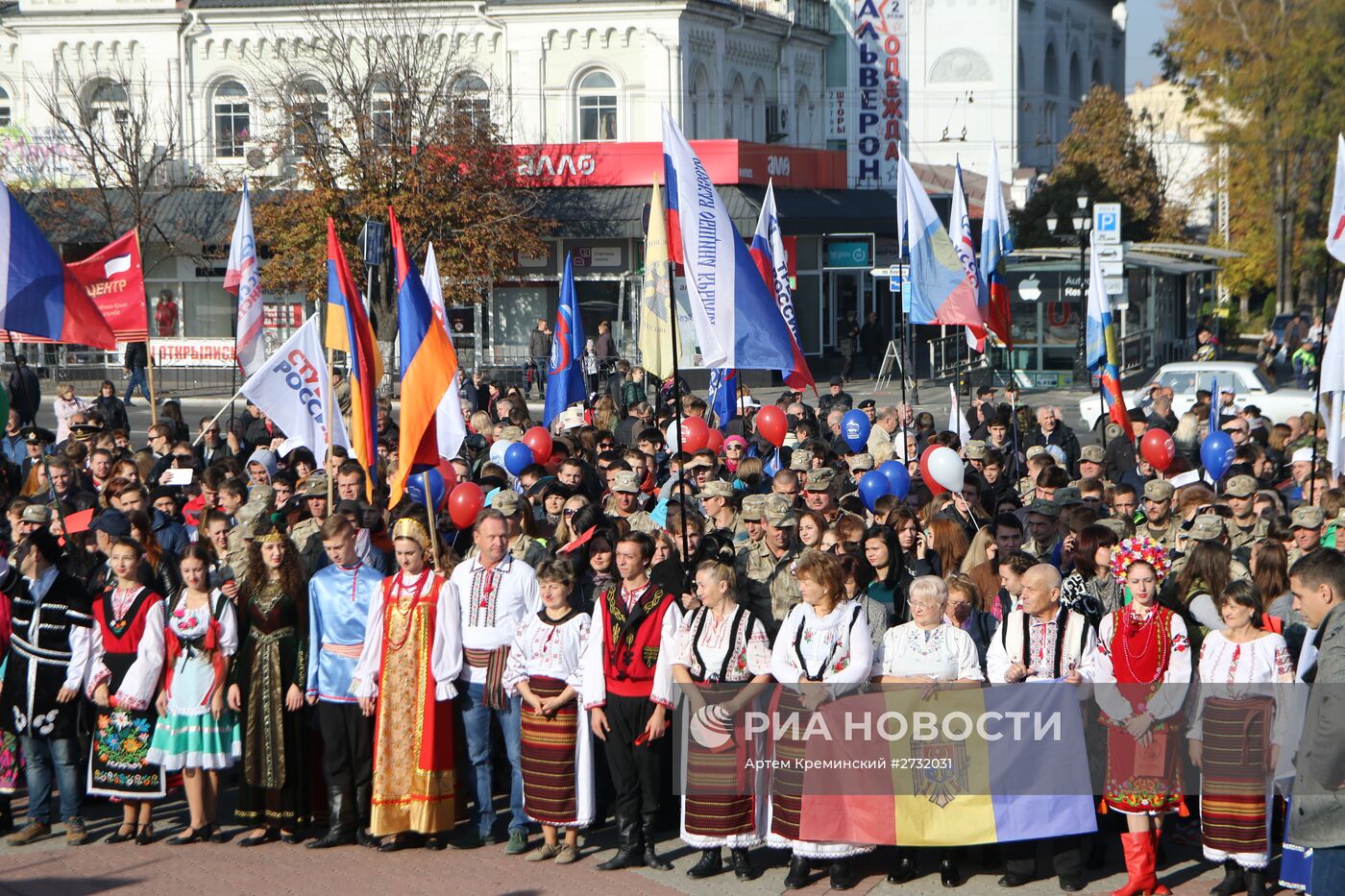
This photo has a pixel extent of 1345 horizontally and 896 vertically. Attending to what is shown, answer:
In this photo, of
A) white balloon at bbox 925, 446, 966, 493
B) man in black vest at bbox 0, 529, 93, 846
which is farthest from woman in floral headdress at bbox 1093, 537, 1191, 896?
man in black vest at bbox 0, 529, 93, 846

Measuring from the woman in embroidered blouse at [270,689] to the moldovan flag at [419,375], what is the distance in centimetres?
126

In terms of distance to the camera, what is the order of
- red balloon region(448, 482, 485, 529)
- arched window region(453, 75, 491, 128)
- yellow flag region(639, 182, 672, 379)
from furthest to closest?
arched window region(453, 75, 491, 128), red balloon region(448, 482, 485, 529), yellow flag region(639, 182, 672, 379)

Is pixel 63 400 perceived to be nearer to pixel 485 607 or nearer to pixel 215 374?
pixel 485 607

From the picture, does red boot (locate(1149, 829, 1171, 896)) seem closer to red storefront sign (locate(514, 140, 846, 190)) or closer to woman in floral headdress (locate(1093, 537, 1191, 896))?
woman in floral headdress (locate(1093, 537, 1191, 896))

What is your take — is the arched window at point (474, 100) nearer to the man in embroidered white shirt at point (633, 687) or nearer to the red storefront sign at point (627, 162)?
the red storefront sign at point (627, 162)

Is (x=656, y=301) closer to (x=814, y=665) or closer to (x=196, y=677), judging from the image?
(x=814, y=665)

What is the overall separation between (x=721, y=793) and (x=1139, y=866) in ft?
6.41

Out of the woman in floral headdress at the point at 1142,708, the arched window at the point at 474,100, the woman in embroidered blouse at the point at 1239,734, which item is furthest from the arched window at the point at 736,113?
the woman in embroidered blouse at the point at 1239,734

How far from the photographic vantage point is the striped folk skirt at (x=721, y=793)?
8188 millimetres

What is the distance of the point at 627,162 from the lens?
3675cm

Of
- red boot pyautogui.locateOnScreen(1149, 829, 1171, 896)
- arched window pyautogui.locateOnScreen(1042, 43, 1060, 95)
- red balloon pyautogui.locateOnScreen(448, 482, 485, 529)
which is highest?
arched window pyautogui.locateOnScreen(1042, 43, 1060, 95)

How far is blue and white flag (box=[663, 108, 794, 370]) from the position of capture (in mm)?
10516

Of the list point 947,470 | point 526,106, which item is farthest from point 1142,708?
point 526,106

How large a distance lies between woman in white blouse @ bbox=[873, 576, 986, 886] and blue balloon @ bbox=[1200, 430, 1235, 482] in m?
7.00
